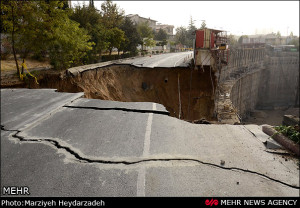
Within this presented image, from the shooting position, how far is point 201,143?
3.89 metres

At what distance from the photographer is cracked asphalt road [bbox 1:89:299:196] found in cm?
272

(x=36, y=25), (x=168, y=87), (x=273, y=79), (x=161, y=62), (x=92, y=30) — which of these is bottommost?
(x=273, y=79)

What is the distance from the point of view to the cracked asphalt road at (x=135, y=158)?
2721 mm

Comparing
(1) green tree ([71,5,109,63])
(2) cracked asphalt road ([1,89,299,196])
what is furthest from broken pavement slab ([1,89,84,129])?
(1) green tree ([71,5,109,63])

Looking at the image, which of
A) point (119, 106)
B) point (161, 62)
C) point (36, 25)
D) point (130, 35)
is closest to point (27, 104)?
point (119, 106)

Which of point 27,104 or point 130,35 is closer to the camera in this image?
point 27,104

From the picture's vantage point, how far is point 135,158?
335 centimetres

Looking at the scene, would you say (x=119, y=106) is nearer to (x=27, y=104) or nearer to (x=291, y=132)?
(x=27, y=104)

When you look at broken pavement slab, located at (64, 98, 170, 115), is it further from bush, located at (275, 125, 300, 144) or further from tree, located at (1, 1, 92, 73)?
tree, located at (1, 1, 92, 73)

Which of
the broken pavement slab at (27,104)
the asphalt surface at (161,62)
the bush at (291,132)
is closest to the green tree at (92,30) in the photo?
the asphalt surface at (161,62)

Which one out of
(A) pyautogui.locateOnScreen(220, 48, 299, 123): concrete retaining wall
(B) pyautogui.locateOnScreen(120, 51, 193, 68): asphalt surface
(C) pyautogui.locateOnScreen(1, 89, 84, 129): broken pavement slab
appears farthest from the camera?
(A) pyautogui.locateOnScreen(220, 48, 299, 123): concrete retaining wall

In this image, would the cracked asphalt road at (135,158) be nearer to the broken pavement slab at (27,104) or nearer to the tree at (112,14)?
the broken pavement slab at (27,104)
